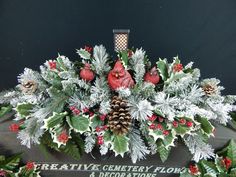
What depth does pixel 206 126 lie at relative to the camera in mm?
1104

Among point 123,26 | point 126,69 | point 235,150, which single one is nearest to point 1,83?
point 123,26

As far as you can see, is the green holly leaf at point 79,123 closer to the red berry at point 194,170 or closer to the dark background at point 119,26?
the red berry at point 194,170

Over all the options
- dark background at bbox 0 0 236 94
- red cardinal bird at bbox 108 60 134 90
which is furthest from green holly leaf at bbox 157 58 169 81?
dark background at bbox 0 0 236 94

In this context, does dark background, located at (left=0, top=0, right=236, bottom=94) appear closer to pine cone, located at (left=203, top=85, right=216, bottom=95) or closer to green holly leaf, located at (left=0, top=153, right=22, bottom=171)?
pine cone, located at (left=203, top=85, right=216, bottom=95)

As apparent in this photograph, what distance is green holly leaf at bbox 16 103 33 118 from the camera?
1108 millimetres

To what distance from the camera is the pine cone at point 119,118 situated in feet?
3.41

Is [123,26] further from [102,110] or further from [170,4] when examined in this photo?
[102,110]

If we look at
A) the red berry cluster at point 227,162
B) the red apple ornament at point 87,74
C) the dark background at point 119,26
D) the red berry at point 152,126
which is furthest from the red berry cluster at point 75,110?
the dark background at point 119,26

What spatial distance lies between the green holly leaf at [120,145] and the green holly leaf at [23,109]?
0.90ft

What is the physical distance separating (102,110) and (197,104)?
0.31 m

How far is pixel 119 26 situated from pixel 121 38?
0.53 metres

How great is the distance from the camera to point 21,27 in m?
1.70

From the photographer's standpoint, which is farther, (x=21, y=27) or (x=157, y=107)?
(x=21, y=27)

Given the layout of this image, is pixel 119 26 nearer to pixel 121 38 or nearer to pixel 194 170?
pixel 121 38
